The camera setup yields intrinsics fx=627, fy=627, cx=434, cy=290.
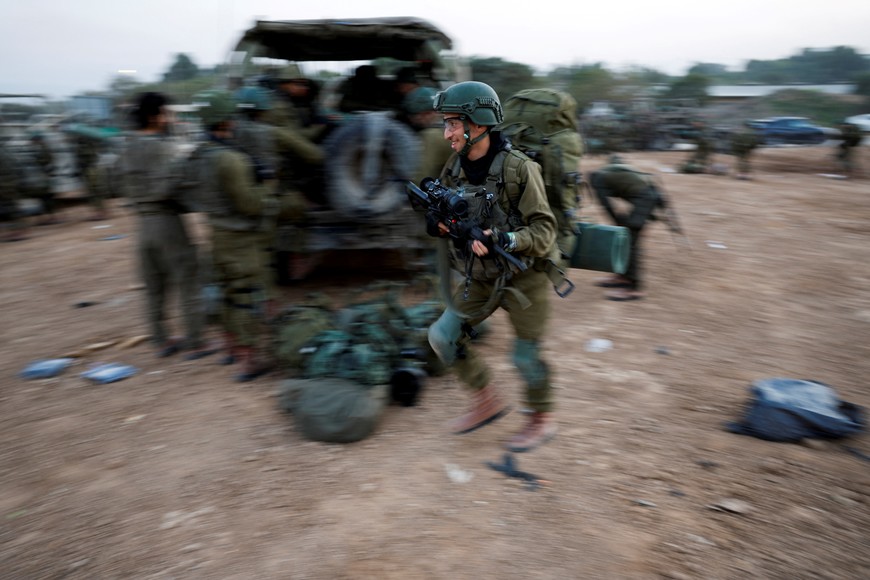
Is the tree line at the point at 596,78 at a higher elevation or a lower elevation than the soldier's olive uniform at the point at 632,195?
higher

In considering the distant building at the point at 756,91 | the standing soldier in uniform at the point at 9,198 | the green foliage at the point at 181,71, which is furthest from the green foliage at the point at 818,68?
the standing soldier in uniform at the point at 9,198

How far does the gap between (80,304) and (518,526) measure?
4555 millimetres

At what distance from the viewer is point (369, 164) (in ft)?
15.3

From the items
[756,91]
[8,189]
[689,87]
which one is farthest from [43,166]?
[756,91]

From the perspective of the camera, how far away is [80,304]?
5.43 meters

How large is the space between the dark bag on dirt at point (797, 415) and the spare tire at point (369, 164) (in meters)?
2.71

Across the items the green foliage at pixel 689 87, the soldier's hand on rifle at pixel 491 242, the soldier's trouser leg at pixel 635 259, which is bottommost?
the soldier's trouser leg at pixel 635 259

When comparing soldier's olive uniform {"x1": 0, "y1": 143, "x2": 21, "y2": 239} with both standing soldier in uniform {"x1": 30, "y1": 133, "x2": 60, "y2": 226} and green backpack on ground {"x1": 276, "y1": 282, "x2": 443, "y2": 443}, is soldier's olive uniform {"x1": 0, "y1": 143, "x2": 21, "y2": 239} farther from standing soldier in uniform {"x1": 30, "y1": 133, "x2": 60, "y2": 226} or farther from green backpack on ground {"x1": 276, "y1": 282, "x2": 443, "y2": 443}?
green backpack on ground {"x1": 276, "y1": 282, "x2": 443, "y2": 443}

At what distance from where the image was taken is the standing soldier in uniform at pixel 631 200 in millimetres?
5289

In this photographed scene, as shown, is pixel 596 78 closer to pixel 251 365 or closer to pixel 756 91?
pixel 756 91

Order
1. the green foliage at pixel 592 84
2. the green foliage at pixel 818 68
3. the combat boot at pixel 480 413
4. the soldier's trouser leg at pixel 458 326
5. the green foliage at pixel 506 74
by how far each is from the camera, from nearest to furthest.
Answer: the soldier's trouser leg at pixel 458 326 → the combat boot at pixel 480 413 → the green foliage at pixel 506 74 → the green foliage at pixel 592 84 → the green foliage at pixel 818 68

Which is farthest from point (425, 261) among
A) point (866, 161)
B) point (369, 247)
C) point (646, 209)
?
point (866, 161)

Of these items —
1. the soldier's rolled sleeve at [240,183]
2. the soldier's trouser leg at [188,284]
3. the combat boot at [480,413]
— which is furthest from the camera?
the soldier's trouser leg at [188,284]

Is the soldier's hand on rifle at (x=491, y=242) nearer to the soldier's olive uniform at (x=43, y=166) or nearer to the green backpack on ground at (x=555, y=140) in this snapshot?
the green backpack on ground at (x=555, y=140)
